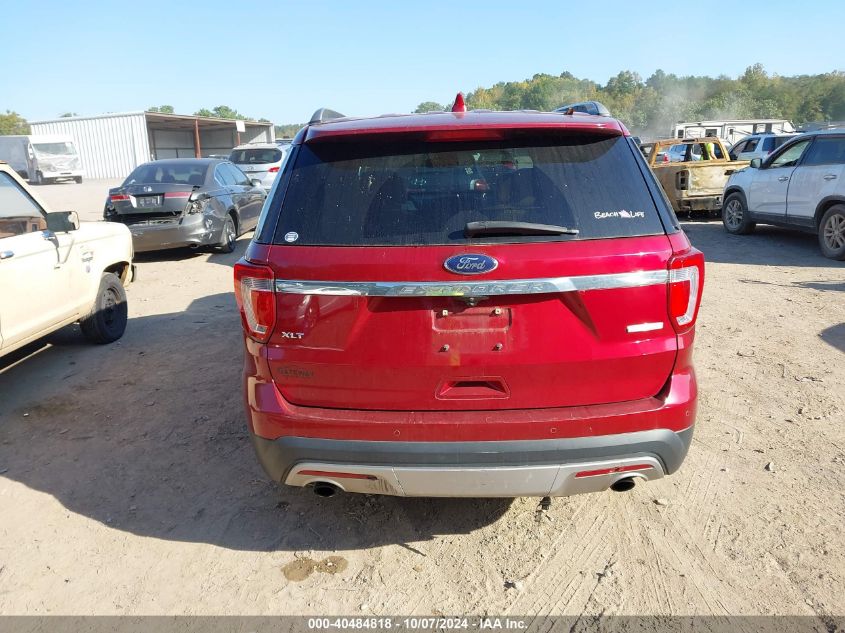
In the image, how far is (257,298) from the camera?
248 cm

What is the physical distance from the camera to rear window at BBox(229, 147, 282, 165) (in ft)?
54.3

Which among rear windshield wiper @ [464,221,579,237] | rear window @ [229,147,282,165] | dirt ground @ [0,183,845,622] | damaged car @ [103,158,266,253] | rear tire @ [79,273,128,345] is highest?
rear window @ [229,147,282,165]

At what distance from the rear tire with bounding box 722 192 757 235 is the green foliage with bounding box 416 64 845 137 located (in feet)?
210

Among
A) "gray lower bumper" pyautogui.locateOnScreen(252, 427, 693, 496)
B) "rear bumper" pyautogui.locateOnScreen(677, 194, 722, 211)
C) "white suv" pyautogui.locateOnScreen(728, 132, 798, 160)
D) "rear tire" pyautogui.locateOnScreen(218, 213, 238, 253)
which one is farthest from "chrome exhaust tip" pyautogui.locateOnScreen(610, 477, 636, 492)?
"white suv" pyautogui.locateOnScreen(728, 132, 798, 160)

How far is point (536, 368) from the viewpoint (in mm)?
2396

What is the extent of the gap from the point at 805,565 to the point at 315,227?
260 cm

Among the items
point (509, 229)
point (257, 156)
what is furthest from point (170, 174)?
point (509, 229)

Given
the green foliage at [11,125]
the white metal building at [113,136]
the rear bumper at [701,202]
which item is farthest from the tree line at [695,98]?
the rear bumper at [701,202]

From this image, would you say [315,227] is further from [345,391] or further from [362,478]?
[362,478]

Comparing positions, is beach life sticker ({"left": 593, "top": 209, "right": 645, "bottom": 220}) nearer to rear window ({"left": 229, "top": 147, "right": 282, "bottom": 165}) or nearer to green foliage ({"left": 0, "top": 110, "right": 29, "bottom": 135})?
rear window ({"left": 229, "top": 147, "right": 282, "bottom": 165})

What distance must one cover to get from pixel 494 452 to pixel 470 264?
29.3 inches

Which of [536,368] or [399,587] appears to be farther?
[399,587]

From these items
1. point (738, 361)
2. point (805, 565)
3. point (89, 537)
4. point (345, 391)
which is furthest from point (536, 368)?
point (738, 361)

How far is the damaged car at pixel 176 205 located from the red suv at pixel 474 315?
7.95m
